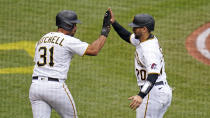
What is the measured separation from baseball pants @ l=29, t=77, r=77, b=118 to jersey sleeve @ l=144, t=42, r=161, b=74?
1.22m

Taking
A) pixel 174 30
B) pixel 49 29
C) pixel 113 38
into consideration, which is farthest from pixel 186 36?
pixel 49 29

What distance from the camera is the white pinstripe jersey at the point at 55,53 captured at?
7.30 m

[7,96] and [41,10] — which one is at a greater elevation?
[41,10]

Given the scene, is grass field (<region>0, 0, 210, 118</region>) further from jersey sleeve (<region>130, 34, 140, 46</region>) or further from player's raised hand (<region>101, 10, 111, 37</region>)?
player's raised hand (<region>101, 10, 111, 37</region>)

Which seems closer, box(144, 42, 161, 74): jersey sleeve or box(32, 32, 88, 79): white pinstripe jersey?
box(144, 42, 161, 74): jersey sleeve

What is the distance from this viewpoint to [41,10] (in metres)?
14.9

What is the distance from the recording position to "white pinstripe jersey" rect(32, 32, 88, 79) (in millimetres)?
7305

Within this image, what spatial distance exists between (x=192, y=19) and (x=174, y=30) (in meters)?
0.86

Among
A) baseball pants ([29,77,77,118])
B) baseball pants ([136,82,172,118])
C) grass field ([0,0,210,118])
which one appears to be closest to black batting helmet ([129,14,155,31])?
baseball pants ([136,82,172,118])

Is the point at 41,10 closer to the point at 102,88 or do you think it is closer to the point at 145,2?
the point at 145,2

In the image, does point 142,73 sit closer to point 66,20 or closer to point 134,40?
point 134,40

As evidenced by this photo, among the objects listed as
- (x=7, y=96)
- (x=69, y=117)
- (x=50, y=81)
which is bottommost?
(x=7, y=96)

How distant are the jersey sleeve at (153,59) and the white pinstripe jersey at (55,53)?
915 millimetres

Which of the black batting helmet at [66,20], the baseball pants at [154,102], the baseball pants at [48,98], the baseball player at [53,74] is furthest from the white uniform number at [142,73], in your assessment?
the black batting helmet at [66,20]
